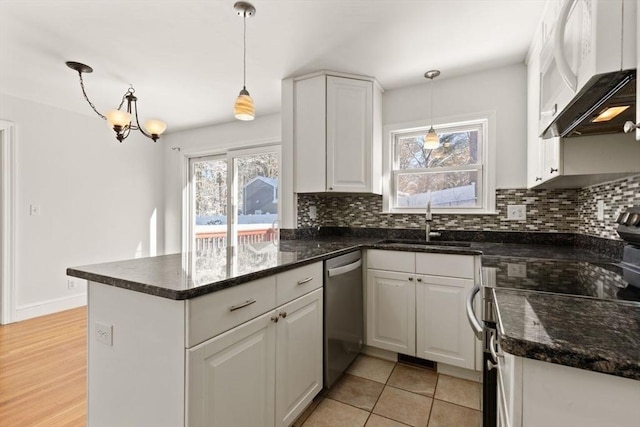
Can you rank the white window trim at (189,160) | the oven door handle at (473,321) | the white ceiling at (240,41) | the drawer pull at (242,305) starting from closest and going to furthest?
the oven door handle at (473,321)
the drawer pull at (242,305)
the white ceiling at (240,41)
the white window trim at (189,160)

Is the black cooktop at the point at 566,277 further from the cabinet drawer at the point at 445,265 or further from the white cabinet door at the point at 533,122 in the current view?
the white cabinet door at the point at 533,122

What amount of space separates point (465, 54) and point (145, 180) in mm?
4285

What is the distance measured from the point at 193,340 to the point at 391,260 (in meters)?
1.58

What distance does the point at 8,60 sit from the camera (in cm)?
247

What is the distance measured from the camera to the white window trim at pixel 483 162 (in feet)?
8.28

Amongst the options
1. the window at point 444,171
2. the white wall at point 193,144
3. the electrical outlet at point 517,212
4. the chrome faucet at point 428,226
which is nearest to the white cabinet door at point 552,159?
the electrical outlet at point 517,212

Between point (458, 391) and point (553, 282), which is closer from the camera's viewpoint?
point (553, 282)

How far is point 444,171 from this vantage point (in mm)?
2775

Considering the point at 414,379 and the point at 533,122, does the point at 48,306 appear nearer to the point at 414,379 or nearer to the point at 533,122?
the point at 414,379

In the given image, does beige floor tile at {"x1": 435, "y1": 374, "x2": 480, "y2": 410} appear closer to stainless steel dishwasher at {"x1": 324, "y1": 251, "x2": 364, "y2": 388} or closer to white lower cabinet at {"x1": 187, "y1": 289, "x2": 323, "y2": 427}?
stainless steel dishwasher at {"x1": 324, "y1": 251, "x2": 364, "y2": 388}

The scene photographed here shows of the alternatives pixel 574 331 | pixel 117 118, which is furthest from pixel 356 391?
pixel 117 118

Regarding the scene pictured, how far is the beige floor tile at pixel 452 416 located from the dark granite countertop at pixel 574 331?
118cm

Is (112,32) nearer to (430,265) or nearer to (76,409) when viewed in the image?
(76,409)

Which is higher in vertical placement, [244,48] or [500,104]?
[244,48]
